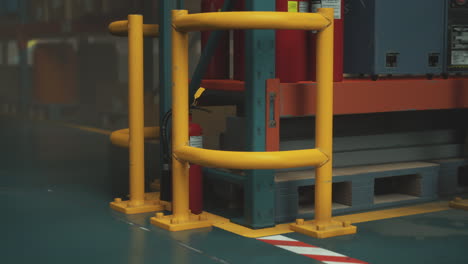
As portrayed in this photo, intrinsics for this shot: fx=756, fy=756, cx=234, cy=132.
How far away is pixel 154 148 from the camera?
28.8ft

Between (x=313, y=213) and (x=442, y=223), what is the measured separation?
0.82 metres

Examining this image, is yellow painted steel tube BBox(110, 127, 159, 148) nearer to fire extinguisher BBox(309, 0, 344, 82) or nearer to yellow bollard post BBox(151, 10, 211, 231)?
yellow bollard post BBox(151, 10, 211, 231)

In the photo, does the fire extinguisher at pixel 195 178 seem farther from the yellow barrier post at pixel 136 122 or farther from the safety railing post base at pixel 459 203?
the safety railing post base at pixel 459 203

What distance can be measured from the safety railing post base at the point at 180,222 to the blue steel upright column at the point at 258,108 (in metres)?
0.29

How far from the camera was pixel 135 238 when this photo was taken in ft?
14.5

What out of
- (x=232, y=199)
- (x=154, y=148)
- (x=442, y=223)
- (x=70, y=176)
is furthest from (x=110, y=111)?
(x=442, y=223)

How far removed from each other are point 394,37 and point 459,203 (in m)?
1.24

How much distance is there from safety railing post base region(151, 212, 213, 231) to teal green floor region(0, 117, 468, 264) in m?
0.07

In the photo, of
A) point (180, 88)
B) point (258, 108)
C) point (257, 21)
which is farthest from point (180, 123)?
point (257, 21)

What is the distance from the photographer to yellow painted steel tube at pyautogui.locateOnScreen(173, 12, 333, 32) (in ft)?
13.4

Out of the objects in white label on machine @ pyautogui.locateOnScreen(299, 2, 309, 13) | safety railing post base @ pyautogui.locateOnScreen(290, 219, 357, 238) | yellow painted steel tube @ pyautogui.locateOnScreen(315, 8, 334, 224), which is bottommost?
safety railing post base @ pyautogui.locateOnScreen(290, 219, 357, 238)

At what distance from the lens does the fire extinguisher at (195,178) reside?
4.89 meters

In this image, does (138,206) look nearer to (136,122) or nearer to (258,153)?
(136,122)

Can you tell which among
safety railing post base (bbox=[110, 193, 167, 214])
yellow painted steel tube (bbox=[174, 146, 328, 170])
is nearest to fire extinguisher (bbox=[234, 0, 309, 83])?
yellow painted steel tube (bbox=[174, 146, 328, 170])
